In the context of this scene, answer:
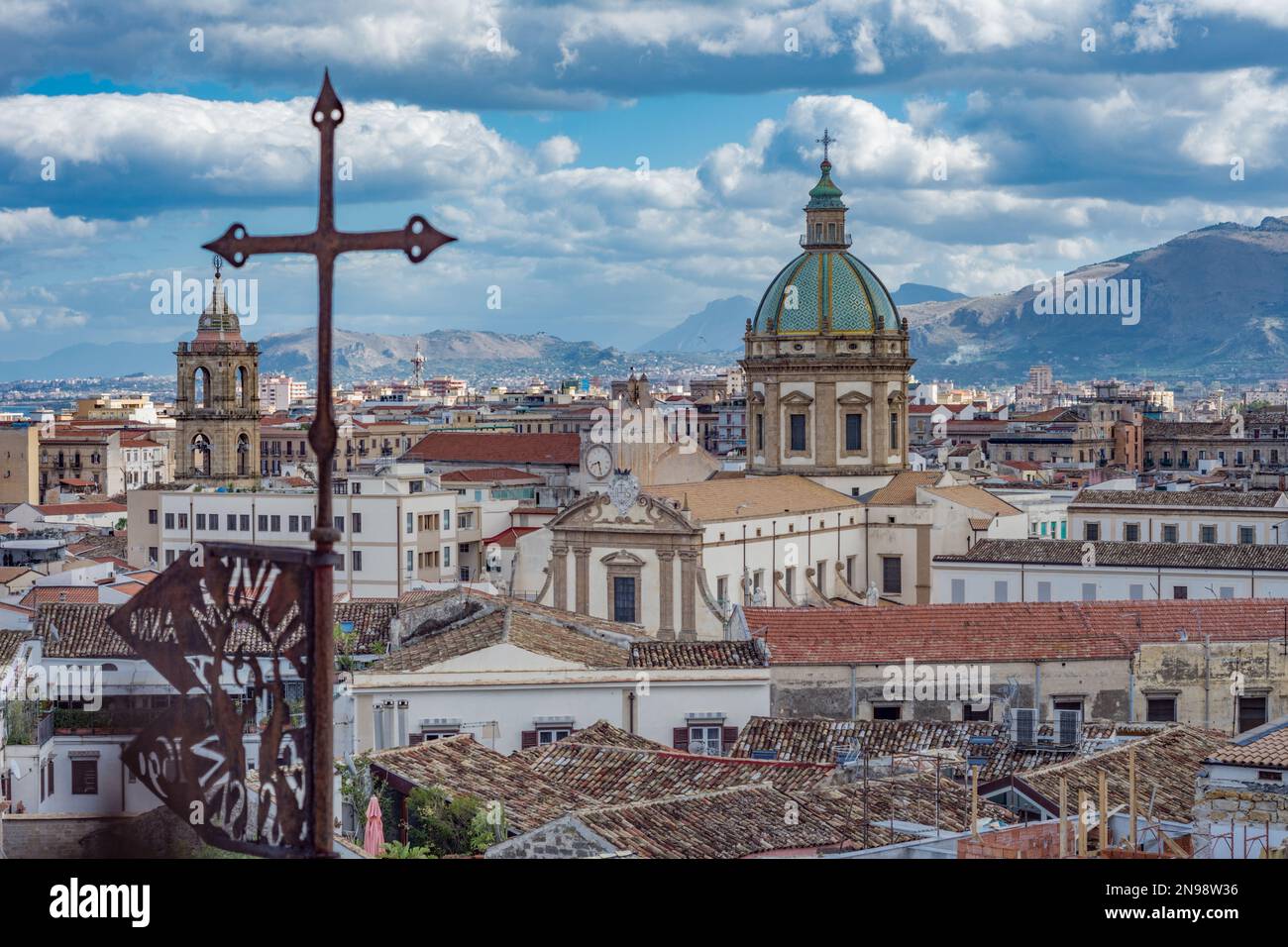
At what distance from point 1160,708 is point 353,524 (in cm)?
3393

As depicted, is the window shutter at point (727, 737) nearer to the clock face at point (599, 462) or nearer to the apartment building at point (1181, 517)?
the apartment building at point (1181, 517)

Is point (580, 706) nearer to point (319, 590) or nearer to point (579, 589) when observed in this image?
point (579, 589)

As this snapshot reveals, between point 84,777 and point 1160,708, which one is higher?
point 84,777

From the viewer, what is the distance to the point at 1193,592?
46.4 metres

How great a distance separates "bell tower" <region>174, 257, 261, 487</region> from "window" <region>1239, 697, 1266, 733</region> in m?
41.4

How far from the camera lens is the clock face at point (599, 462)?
6688 centimetres

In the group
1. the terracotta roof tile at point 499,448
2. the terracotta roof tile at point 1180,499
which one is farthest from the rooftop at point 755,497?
the terracotta roof tile at point 499,448

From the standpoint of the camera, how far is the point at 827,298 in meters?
55.5

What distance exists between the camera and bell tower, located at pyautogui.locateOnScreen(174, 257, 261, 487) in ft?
219

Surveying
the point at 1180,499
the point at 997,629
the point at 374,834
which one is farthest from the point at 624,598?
the point at 374,834

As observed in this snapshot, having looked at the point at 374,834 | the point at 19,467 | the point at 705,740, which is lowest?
the point at 705,740

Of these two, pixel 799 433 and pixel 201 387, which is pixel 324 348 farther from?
pixel 201 387

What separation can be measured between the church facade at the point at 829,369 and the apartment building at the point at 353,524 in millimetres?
9979

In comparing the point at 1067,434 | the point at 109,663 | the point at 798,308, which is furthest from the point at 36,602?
the point at 1067,434
